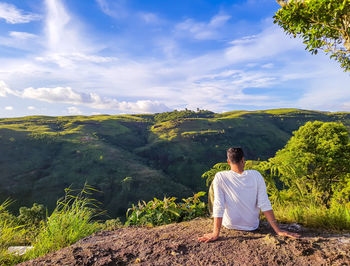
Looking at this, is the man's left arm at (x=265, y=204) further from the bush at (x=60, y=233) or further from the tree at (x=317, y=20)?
the tree at (x=317, y=20)

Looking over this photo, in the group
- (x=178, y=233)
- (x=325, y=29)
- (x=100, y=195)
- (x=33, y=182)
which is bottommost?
(x=100, y=195)

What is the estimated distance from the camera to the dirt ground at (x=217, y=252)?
2.61 m

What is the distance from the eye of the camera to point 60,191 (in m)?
55.8

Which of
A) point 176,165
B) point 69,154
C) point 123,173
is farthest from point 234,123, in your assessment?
point 69,154

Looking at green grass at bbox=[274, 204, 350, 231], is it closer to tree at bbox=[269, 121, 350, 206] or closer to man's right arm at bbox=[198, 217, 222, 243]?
man's right arm at bbox=[198, 217, 222, 243]

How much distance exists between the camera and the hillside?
5750 centimetres

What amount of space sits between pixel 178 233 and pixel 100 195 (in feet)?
194

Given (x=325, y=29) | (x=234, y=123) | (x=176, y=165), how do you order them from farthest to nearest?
(x=234, y=123), (x=176, y=165), (x=325, y=29)

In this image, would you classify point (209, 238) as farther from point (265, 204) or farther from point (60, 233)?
point (60, 233)

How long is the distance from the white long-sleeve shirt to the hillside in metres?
53.3

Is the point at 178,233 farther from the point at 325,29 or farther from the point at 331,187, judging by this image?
the point at 331,187

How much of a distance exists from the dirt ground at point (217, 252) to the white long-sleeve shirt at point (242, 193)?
34cm

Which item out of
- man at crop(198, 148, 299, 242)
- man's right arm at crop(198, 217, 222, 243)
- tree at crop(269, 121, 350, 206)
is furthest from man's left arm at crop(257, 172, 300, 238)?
tree at crop(269, 121, 350, 206)

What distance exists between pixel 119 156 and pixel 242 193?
3052 inches
